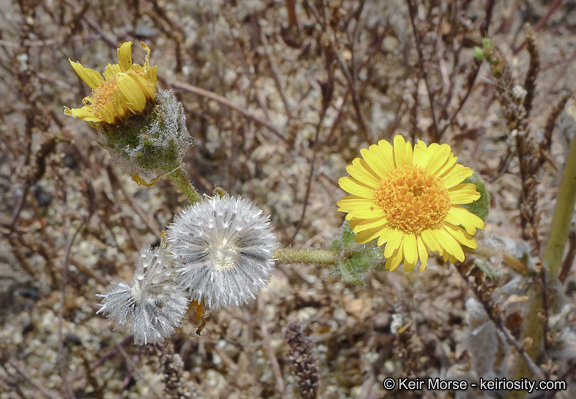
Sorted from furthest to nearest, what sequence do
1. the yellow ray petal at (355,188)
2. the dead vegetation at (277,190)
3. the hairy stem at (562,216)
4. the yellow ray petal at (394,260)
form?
the dead vegetation at (277,190) → the hairy stem at (562,216) → the yellow ray petal at (355,188) → the yellow ray petal at (394,260)

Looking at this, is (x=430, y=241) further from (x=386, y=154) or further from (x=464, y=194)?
(x=386, y=154)

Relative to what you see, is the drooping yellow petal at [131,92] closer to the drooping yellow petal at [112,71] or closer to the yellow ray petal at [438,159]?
the drooping yellow petal at [112,71]

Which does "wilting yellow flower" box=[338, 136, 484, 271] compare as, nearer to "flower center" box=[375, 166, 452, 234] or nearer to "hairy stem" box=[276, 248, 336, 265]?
"flower center" box=[375, 166, 452, 234]

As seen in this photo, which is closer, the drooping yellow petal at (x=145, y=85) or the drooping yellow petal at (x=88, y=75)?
the drooping yellow petal at (x=145, y=85)

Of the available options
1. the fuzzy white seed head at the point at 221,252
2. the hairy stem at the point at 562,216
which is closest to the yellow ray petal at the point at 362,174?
the fuzzy white seed head at the point at 221,252

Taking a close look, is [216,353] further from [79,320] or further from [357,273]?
[357,273]

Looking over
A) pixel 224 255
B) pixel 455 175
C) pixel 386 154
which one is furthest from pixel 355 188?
pixel 224 255

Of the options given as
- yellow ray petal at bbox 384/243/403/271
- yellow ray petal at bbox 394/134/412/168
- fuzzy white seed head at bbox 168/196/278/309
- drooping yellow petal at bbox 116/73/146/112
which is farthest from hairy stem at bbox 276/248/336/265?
drooping yellow petal at bbox 116/73/146/112

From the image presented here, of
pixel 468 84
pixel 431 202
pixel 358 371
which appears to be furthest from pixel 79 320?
pixel 468 84
